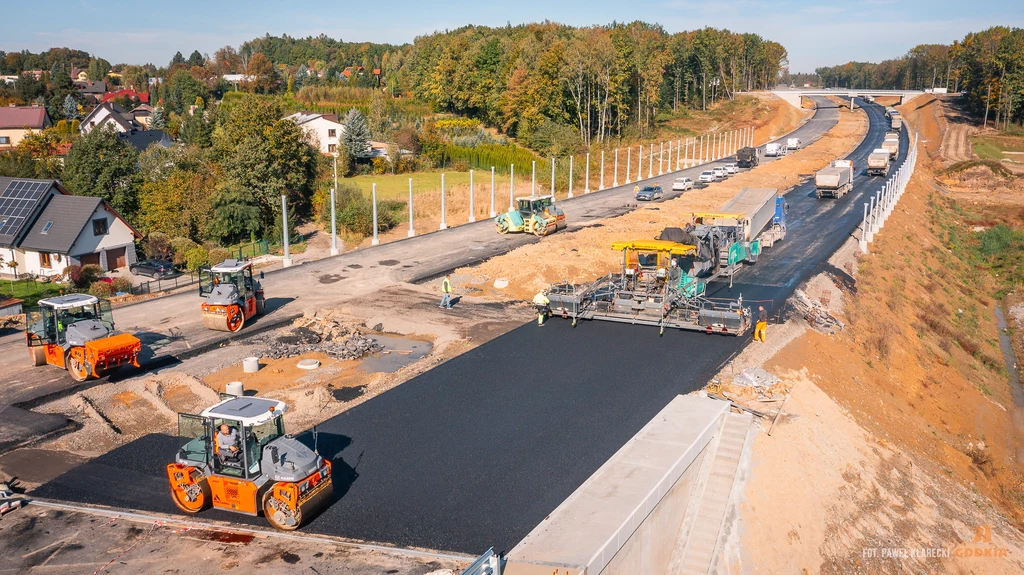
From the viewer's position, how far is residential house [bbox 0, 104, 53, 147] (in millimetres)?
96312

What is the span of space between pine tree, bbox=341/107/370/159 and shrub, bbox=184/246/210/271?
118 feet

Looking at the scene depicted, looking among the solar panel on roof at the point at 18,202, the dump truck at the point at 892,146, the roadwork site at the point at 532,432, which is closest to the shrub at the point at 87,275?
the solar panel on roof at the point at 18,202

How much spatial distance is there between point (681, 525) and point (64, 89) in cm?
14842

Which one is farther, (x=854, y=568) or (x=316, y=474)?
(x=854, y=568)

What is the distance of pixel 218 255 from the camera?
43656 mm

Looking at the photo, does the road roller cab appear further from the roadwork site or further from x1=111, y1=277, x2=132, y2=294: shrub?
x1=111, y1=277, x2=132, y2=294: shrub

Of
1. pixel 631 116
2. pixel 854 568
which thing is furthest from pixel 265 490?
pixel 631 116

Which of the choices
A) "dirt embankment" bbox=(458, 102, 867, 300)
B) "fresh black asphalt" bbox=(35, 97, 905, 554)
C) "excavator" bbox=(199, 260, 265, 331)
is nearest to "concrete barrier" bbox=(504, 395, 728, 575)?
"fresh black asphalt" bbox=(35, 97, 905, 554)

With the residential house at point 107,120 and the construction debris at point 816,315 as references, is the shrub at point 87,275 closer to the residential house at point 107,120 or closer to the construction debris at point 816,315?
the construction debris at point 816,315

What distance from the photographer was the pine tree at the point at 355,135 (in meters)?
77.1

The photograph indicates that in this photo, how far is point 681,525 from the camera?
52.7 ft

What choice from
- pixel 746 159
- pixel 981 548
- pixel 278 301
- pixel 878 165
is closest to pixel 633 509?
pixel 981 548

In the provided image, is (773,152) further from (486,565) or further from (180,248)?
(486,565)

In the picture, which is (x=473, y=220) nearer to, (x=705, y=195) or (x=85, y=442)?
(x=705, y=195)
